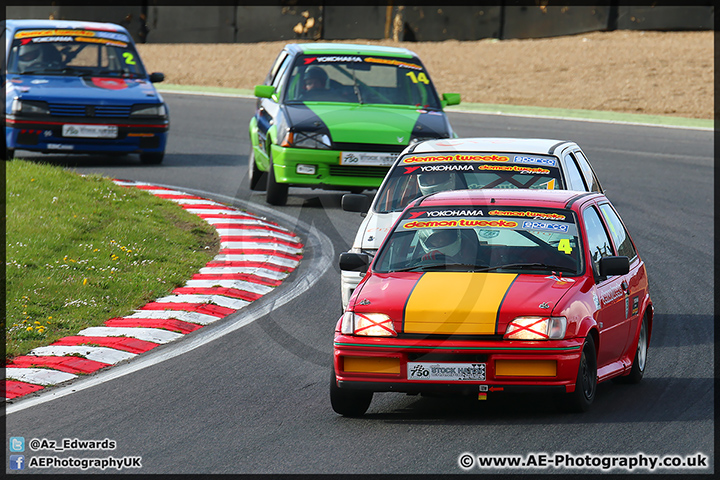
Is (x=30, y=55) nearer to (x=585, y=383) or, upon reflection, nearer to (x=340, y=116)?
(x=340, y=116)

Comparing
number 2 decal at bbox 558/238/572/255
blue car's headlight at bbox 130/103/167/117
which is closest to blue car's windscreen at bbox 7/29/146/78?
blue car's headlight at bbox 130/103/167/117

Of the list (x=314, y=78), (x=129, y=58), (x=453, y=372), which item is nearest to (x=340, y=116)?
(x=314, y=78)

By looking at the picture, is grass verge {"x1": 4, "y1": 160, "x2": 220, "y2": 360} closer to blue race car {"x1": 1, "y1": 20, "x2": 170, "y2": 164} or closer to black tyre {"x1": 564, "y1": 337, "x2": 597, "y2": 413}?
blue race car {"x1": 1, "y1": 20, "x2": 170, "y2": 164}

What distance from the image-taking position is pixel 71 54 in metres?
17.5

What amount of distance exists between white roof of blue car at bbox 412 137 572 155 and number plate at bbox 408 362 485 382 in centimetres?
356

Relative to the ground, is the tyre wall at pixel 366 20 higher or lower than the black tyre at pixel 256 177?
higher

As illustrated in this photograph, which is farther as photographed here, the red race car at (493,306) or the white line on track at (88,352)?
the white line on track at (88,352)

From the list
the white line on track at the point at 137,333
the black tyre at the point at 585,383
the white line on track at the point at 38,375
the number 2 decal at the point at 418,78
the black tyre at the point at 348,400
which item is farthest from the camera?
the number 2 decal at the point at 418,78

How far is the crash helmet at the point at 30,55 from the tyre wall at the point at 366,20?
58.8 ft

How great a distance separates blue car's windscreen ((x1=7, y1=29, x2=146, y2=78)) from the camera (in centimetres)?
1736

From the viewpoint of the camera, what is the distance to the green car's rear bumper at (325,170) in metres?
14.0

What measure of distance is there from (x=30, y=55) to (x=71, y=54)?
60cm

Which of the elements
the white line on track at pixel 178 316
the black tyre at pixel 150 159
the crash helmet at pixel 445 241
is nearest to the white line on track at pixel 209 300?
the white line on track at pixel 178 316

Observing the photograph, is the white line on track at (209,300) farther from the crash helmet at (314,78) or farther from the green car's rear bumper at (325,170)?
the crash helmet at (314,78)
